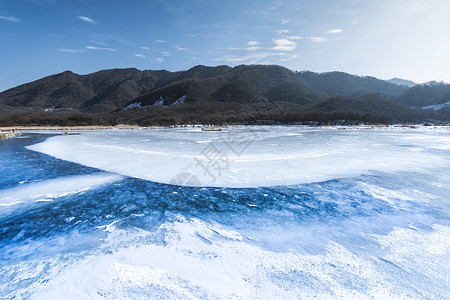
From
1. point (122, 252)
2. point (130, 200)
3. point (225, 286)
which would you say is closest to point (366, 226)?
point (225, 286)

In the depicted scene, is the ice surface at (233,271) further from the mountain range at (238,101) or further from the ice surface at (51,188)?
the mountain range at (238,101)

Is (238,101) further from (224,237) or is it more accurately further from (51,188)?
(224,237)

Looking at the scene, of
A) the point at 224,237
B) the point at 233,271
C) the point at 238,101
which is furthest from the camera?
the point at 238,101

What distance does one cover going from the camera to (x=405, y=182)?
6082 mm

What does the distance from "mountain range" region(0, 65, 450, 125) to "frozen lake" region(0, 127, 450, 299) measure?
200 feet

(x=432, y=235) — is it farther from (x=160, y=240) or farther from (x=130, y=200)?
(x=130, y=200)

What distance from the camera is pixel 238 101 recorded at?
373 feet

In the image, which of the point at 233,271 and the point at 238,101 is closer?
the point at 233,271

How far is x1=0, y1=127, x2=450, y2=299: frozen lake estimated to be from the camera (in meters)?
2.35

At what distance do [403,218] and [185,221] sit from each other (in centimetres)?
374

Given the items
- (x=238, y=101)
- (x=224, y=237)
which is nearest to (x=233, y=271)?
(x=224, y=237)

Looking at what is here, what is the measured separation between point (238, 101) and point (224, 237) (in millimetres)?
113304

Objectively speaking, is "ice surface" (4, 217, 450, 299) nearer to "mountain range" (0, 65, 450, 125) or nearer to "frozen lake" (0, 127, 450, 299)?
"frozen lake" (0, 127, 450, 299)

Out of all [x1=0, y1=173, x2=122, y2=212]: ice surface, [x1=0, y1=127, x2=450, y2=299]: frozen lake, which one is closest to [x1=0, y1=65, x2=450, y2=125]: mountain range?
[x1=0, y1=173, x2=122, y2=212]: ice surface
